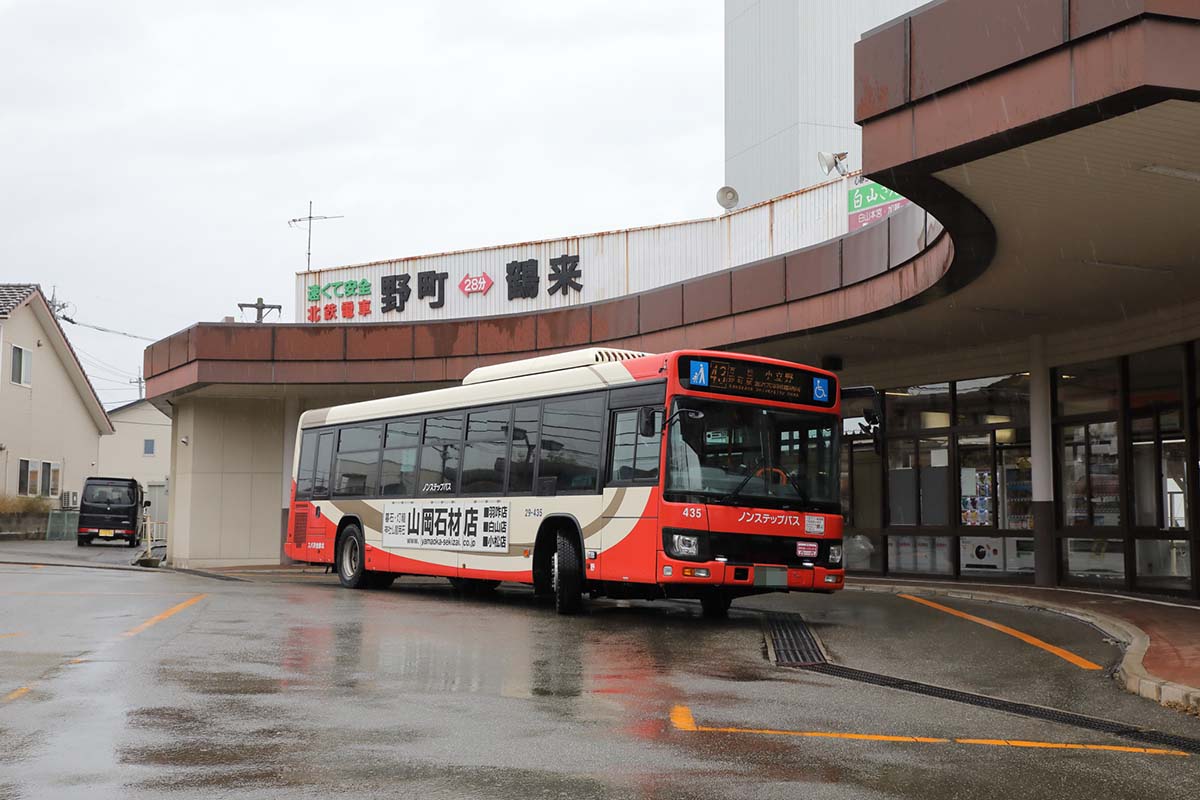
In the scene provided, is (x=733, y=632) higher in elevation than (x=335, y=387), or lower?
lower

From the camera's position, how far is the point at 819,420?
48.0 ft

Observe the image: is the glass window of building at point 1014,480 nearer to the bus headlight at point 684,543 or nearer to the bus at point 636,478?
the bus at point 636,478

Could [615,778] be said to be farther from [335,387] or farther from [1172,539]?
[335,387]

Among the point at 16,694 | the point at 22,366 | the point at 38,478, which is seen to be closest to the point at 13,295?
the point at 22,366

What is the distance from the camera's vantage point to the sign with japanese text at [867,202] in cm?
2498

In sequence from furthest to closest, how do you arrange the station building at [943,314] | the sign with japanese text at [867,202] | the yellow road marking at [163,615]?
1. the sign with japanese text at [867,202]
2. the yellow road marking at [163,615]
3. the station building at [943,314]

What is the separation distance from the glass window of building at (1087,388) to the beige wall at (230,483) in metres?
18.7

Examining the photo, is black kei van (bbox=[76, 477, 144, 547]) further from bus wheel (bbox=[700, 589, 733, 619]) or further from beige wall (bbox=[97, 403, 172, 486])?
bus wheel (bbox=[700, 589, 733, 619])

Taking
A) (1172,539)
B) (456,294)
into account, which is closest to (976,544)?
(1172,539)

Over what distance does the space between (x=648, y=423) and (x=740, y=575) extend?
1.90 m

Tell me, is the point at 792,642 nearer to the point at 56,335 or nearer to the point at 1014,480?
the point at 1014,480

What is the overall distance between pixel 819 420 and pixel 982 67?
5.89 meters

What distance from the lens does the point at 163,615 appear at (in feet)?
44.9

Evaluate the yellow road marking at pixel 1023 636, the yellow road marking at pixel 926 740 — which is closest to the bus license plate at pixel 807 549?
the yellow road marking at pixel 1023 636
